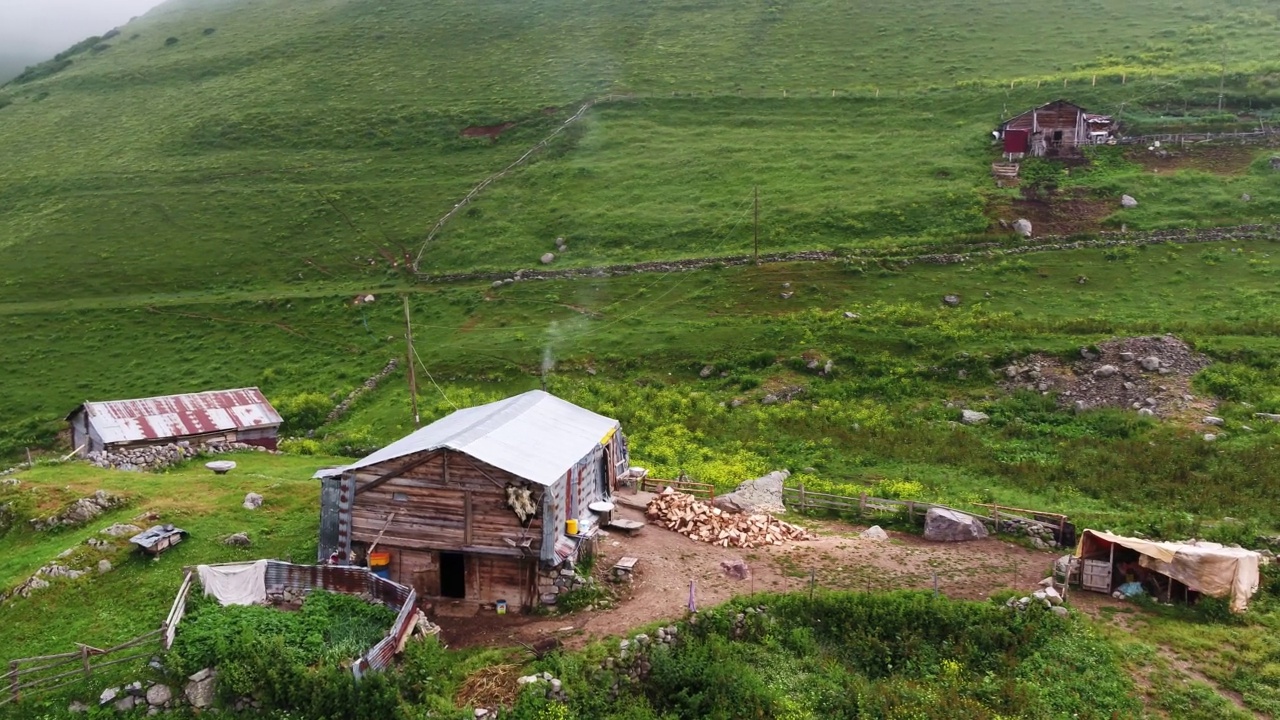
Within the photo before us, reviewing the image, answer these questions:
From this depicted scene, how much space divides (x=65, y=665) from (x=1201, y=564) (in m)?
28.2

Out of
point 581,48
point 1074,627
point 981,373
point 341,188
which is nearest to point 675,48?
point 581,48

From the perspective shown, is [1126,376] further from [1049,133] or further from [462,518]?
[1049,133]

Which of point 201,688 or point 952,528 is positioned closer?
point 201,688

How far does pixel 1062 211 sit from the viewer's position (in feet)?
188

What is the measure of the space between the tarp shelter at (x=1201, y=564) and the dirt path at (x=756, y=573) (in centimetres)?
241

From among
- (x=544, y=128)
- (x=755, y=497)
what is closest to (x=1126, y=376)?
(x=755, y=497)

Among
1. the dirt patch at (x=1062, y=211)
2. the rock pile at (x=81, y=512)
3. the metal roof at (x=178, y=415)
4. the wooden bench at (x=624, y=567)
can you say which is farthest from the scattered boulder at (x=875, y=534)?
the dirt patch at (x=1062, y=211)

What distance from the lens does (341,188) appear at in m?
74.0

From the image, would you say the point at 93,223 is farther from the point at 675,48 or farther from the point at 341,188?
the point at 675,48

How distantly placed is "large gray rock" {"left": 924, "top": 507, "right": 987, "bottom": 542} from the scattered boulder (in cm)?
141

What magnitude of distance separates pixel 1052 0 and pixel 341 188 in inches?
3249

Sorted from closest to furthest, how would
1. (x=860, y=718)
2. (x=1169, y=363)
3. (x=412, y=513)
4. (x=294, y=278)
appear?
(x=860, y=718) < (x=412, y=513) < (x=1169, y=363) < (x=294, y=278)

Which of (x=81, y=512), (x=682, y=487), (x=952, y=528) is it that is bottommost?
(x=682, y=487)

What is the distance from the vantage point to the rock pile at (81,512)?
27625 mm
